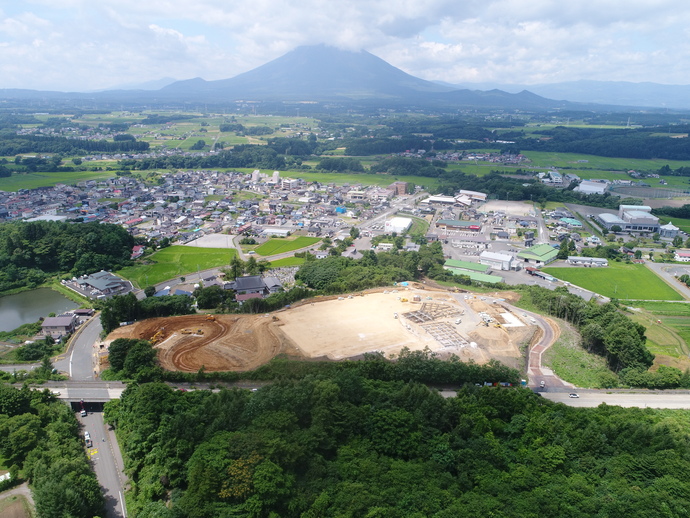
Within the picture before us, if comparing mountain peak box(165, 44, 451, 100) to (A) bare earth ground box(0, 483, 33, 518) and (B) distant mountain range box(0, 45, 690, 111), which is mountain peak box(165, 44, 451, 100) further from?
(A) bare earth ground box(0, 483, 33, 518)

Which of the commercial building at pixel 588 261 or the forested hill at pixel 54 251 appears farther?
the commercial building at pixel 588 261

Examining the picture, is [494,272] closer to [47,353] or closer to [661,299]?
[661,299]

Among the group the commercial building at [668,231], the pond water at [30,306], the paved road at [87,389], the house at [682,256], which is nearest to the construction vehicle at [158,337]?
the paved road at [87,389]

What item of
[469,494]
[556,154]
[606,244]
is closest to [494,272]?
[606,244]

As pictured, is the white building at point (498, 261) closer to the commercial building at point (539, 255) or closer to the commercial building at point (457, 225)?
the commercial building at point (539, 255)

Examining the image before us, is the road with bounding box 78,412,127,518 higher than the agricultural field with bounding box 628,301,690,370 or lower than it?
lower

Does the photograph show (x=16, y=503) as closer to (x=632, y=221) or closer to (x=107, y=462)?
(x=107, y=462)

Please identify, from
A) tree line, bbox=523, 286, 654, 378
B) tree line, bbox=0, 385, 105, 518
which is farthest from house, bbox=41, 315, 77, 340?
tree line, bbox=523, 286, 654, 378

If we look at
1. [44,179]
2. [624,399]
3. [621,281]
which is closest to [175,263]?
Result: [624,399]
